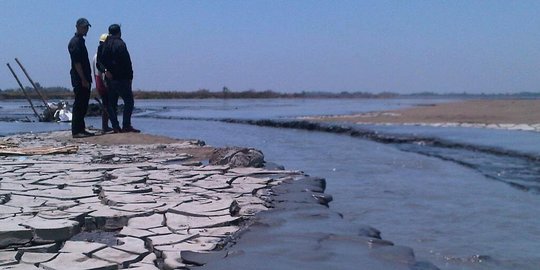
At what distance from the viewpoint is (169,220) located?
443cm

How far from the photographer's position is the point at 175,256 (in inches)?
141

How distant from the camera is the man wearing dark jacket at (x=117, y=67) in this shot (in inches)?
424

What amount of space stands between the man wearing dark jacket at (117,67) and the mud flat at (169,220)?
3755mm

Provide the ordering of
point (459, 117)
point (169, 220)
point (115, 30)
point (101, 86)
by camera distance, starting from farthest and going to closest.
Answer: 1. point (459, 117)
2. point (101, 86)
3. point (115, 30)
4. point (169, 220)

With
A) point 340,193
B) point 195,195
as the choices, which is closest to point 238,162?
point 340,193

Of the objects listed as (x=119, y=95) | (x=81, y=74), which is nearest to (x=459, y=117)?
(x=119, y=95)

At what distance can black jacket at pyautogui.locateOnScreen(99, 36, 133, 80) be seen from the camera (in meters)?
10.8

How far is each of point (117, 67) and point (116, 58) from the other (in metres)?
0.16

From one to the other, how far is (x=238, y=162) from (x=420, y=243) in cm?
307

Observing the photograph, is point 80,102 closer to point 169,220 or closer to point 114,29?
point 114,29

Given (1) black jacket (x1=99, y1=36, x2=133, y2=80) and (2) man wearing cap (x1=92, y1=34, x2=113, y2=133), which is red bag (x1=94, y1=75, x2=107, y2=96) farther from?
(1) black jacket (x1=99, y1=36, x2=133, y2=80)

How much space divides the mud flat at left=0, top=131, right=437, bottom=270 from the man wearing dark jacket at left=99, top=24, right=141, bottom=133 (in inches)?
148

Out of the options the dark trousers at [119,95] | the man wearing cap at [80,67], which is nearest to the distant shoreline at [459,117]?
the dark trousers at [119,95]

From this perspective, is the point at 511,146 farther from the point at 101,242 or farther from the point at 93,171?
the point at 101,242
